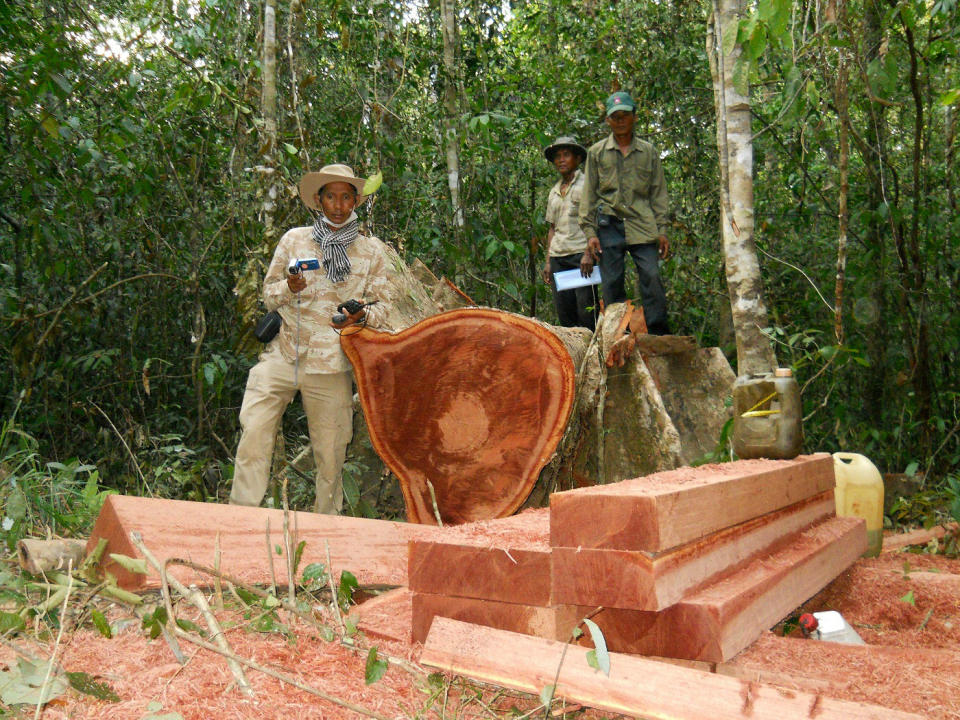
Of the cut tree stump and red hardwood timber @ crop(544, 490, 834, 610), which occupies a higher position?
red hardwood timber @ crop(544, 490, 834, 610)

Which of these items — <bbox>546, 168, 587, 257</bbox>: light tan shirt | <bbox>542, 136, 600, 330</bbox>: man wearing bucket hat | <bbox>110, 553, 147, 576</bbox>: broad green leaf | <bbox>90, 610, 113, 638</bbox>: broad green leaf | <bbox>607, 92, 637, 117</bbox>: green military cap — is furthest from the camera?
<bbox>546, 168, 587, 257</bbox>: light tan shirt

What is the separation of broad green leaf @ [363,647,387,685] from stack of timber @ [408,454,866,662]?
12.1 inches

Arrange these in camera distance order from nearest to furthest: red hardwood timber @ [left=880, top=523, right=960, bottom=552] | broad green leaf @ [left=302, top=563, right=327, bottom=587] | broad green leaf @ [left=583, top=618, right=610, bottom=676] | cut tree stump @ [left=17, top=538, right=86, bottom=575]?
broad green leaf @ [left=583, top=618, right=610, bottom=676]
broad green leaf @ [left=302, top=563, right=327, bottom=587]
cut tree stump @ [left=17, top=538, right=86, bottom=575]
red hardwood timber @ [left=880, top=523, right=960, bottom=552]

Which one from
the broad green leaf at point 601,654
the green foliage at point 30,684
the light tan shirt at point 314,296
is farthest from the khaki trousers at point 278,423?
the broad green leaf at point 601,654

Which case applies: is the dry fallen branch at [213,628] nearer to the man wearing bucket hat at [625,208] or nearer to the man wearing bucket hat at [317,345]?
the man wearing bucket hat at [317,345]

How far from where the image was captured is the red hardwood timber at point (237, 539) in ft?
9.98

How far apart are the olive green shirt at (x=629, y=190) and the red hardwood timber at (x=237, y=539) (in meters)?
3.48

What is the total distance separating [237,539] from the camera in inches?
130

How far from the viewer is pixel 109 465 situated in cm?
720

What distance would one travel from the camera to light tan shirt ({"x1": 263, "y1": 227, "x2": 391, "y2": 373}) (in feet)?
16.8

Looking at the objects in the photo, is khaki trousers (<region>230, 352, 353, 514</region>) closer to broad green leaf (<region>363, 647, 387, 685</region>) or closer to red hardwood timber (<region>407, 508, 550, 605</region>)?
red hardwood timber (<region>407, 508, 550, 605</region>)

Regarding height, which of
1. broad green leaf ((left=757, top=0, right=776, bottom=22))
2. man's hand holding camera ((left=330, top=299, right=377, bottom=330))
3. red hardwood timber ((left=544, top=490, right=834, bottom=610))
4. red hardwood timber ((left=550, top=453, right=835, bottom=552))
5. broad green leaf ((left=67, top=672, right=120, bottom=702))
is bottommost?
broad green leaf ((left=67, top=672, right=120, bottom=702))

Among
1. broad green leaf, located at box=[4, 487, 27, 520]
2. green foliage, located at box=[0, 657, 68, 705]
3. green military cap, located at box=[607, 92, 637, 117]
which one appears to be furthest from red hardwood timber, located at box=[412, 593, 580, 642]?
green military cap, located at box=[607, 92, 637, 117]

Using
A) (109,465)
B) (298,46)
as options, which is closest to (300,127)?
(298,46)
